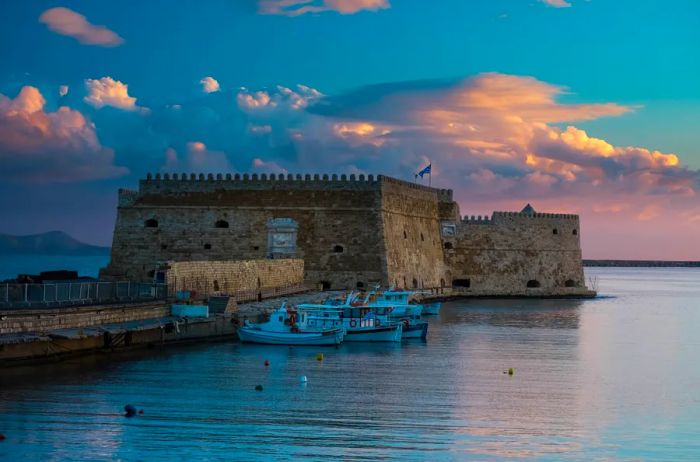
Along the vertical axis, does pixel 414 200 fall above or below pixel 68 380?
above

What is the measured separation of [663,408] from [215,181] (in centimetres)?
3147

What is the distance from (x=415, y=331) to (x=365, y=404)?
46.9 feet

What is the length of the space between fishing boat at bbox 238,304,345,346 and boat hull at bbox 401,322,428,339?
3.59 m

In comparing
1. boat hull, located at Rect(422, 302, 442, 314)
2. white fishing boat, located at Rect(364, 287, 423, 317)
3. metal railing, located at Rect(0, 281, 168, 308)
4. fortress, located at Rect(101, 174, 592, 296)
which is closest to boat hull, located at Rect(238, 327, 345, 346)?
metal railing, located at Rect(0, 281, 168, 308)

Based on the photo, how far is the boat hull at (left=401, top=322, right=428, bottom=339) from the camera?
114ft

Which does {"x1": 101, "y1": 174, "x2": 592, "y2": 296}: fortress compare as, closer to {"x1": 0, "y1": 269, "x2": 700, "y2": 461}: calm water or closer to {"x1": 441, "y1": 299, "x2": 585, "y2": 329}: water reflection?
{"x1": 441, "y1": 299, "x2": 585, "y2": 329}: water reflection

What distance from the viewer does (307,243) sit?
48.7 metres

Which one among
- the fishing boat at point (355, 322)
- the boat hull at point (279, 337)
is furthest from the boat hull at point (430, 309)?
the boat hull at point (279, 337)

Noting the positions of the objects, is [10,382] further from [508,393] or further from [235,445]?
[508,393]

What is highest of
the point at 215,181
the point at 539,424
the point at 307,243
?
the point at 215,181

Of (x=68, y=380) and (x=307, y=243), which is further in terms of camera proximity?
(x=307, y=243)

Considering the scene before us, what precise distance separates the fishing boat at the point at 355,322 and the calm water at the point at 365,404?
102 centimetres

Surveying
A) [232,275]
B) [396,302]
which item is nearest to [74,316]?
[232,275]

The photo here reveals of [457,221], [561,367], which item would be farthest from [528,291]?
[561,367]
